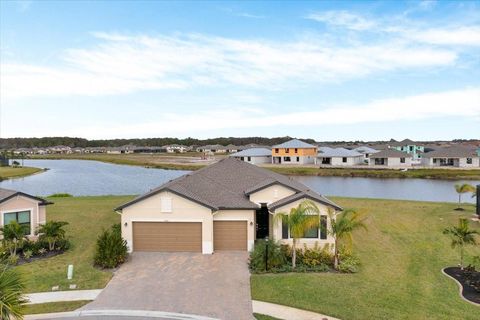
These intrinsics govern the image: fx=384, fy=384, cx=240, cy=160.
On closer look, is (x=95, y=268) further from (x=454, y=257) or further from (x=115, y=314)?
(x=454, y=257)

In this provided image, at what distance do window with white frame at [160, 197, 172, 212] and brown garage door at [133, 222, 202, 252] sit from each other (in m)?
0.83

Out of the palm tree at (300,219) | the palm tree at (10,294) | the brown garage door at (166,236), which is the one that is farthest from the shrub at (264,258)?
the palm tree at (10,294)

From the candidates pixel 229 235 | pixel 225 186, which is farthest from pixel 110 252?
pixel 225 186

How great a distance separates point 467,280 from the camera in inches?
668

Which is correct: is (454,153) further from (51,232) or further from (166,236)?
(51,232)

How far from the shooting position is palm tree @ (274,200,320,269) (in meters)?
18.3

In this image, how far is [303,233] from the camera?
1933 cm

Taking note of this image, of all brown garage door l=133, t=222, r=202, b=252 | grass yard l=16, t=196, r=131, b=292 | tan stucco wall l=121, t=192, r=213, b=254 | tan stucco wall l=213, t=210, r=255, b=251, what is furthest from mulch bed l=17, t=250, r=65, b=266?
tan stucco wall l=213, t=210, r=255, b=251

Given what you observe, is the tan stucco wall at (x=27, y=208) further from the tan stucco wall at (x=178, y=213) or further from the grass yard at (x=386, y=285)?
the grass yard at (x=386, y=285)

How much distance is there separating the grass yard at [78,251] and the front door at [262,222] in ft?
30.2

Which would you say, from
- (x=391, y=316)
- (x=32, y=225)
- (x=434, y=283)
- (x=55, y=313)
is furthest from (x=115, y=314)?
(x=434, y=283)

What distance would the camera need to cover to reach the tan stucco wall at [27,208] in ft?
69.8

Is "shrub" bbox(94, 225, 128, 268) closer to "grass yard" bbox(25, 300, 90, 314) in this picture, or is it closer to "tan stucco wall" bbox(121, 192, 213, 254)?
"tan stucco wall" bbox(121, 192, 213, 254)

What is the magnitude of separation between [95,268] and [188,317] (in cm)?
741
